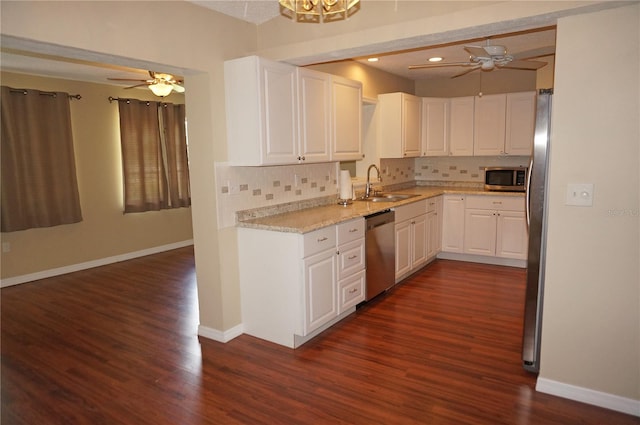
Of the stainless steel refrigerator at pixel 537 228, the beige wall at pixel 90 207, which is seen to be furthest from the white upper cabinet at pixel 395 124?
the beige wall at pixel 90 207

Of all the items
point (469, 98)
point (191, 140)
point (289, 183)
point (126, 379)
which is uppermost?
point (469, 98)

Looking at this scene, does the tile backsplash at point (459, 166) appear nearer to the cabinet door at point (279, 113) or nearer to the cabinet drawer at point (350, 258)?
the cabinet drawer at point (350, 258)

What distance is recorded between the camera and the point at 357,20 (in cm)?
286

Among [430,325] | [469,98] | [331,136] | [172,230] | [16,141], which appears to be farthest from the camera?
[172,230]

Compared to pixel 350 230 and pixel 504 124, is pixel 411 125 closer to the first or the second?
pixel 504 124

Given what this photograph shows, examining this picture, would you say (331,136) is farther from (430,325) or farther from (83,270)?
(83,270)

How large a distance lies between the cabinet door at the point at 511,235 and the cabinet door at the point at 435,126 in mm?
1224

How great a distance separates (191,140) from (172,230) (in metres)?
3.83

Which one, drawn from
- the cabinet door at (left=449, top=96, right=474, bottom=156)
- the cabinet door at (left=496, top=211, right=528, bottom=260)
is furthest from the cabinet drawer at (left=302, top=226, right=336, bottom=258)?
the cabinet door at (left=449, top=96, right=474, bottom=156)

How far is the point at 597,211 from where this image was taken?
7.62ft

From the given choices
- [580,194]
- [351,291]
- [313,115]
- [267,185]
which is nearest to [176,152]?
[267,185]

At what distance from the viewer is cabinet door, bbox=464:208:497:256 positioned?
17.1 ft

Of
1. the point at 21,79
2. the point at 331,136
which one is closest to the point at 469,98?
the point at 331,136

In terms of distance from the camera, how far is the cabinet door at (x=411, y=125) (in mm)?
5258
